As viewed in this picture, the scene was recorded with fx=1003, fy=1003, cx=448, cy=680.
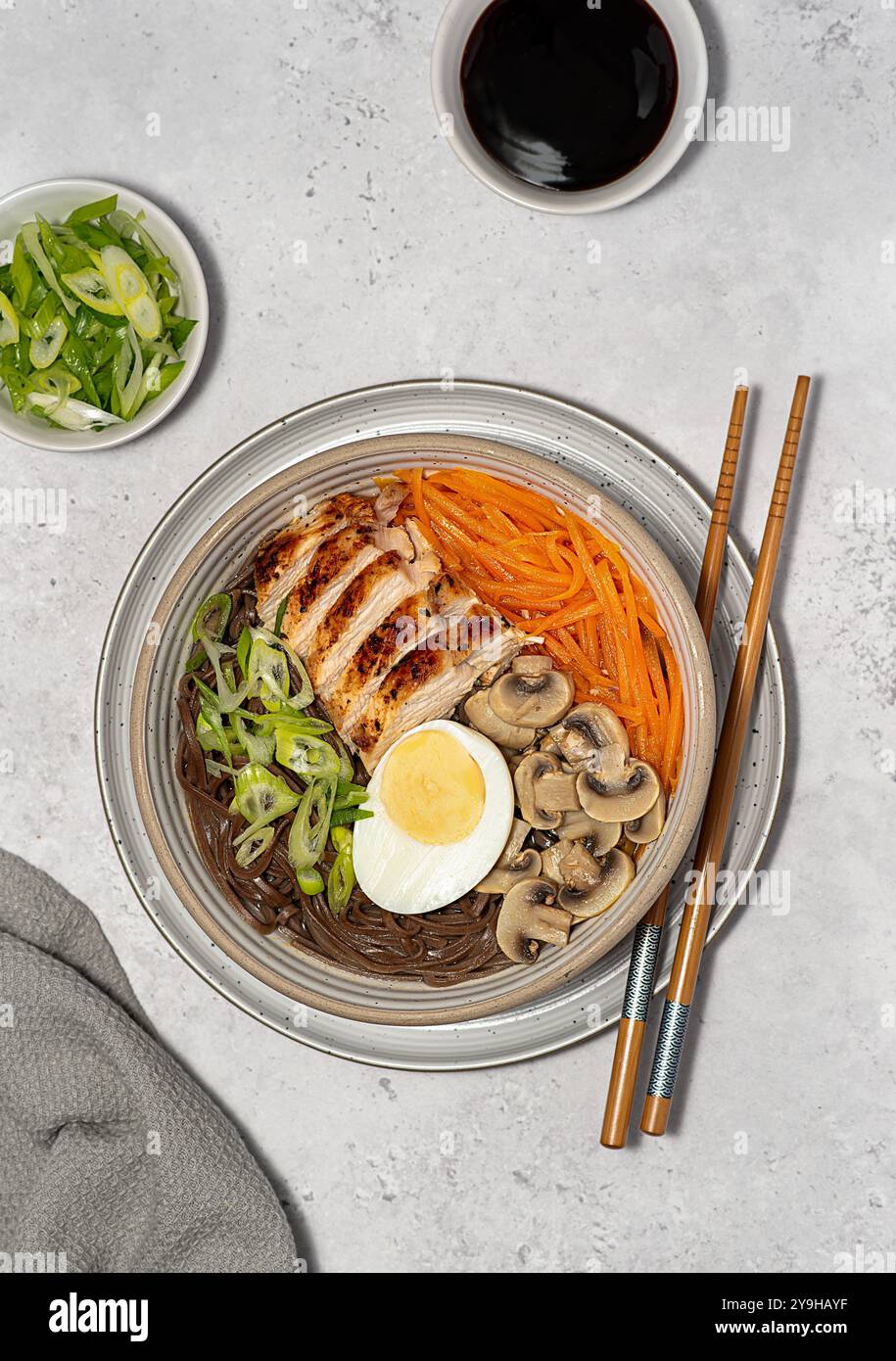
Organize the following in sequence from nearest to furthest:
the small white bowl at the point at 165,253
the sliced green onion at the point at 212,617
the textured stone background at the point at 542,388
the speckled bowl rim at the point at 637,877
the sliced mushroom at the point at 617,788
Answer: the speckled bowl rim at the point at 637,877 < the sliced mushroom at the point at 617,788 < the sliced green onion at the point at 212,617 < the small white bowl at the point at 165,253 < the textured stone background at the point at 542,388

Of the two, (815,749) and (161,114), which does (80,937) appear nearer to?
(815,749)

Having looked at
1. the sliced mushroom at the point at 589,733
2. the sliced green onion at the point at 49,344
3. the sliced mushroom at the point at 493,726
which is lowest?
the sliced mushroom at the point at 589,733

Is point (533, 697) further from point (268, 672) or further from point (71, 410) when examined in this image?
point (71, 410)

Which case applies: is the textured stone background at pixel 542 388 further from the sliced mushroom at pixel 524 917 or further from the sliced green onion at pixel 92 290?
the sliced mushroom at pixel 524 917

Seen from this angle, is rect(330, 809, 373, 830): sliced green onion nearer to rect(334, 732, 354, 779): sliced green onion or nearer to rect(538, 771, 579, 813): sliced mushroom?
Answer: rect(334, 732, 354, 779): sliced green onion

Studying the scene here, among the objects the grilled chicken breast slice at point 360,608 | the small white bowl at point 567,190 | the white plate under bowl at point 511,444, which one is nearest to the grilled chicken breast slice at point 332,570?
the grilled chicken breast slice at point 360,608

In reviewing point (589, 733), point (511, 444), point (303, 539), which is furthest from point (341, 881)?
point (511, 444)
